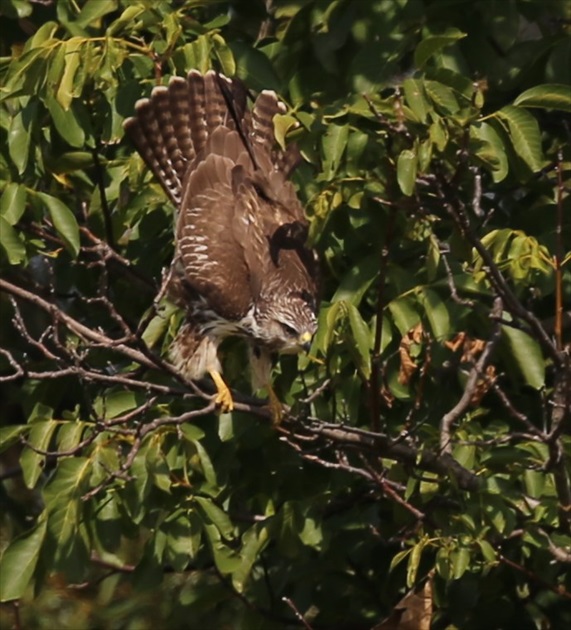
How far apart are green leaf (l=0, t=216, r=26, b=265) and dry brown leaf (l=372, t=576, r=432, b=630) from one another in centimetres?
144

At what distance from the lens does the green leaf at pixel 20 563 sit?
14.0 feet

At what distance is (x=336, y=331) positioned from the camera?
12.9 ft

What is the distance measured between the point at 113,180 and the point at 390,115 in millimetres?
1200

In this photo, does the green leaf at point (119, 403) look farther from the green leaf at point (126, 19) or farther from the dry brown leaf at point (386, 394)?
the green leaf at point (126, 19)

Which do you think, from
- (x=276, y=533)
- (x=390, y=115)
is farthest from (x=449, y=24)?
(x=276, y=533)

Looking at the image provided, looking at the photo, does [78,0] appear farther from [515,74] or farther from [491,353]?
[491,353]

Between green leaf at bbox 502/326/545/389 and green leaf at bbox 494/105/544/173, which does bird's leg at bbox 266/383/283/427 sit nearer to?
green leaf at bbox 502/326/545/389

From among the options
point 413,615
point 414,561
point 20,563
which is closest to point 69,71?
point 20,563

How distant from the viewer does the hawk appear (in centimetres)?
463

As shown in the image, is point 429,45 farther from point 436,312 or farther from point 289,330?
point 289,330

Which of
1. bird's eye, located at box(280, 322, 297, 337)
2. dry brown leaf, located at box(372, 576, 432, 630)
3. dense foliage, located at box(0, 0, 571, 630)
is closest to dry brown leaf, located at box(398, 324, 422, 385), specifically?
dense foliage, located at box(0, 0, 571, 630)

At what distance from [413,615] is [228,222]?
1446 millimetres

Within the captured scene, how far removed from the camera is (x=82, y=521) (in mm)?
4258

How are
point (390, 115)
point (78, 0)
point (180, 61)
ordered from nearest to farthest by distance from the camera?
point (390, 115) → point (180, 61) → point (78, 0)
